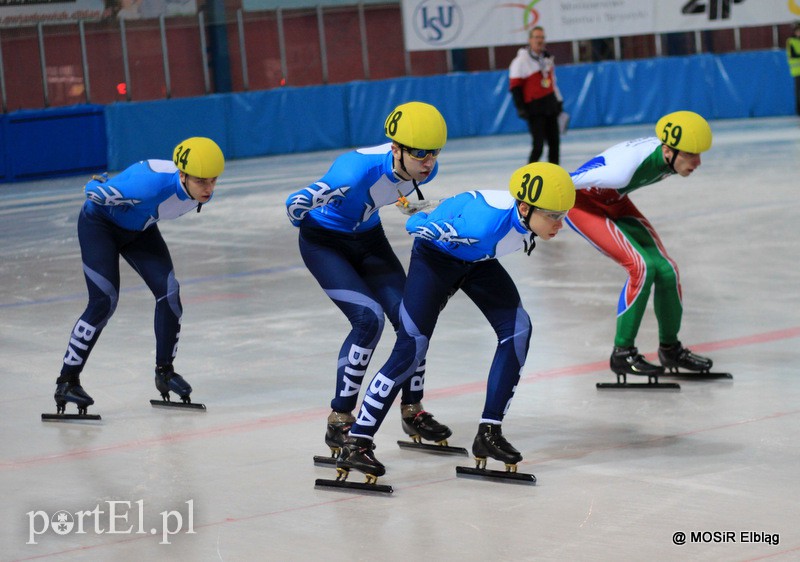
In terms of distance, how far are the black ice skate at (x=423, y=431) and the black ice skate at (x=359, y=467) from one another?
0.52 m

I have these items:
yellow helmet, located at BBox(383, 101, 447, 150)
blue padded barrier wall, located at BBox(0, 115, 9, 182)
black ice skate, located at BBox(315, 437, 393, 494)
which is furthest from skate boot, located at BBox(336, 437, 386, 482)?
blue padded barrier wall, located at BBox(0, 115, 9, 182)

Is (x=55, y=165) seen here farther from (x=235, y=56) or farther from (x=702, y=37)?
(x=702, y=37)

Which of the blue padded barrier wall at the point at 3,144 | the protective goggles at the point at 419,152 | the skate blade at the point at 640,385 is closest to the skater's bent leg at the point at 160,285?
the protective goggles at the point at 419,152

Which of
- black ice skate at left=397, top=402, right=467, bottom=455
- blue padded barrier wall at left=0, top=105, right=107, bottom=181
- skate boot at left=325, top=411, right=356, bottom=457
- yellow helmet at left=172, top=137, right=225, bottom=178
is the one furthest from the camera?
blue padded barrier wall at left=0, top=105, right=107, bottom=181

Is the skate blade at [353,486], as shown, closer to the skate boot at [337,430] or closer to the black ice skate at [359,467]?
the black ice skate at [359,467]

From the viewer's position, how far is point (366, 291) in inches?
226

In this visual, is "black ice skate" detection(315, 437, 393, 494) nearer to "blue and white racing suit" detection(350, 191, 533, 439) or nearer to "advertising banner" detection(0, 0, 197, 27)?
"blue and white racing suit" detection(350, 191, 533, 439)

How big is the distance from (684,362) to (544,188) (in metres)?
2.46

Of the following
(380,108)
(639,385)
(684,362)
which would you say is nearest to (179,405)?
(639,385)

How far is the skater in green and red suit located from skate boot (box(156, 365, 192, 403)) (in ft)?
7.76

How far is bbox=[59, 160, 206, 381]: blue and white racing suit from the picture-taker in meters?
6.67

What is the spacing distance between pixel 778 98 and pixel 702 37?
307 cm

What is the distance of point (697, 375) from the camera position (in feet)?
23.1

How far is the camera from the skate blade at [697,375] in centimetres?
698
